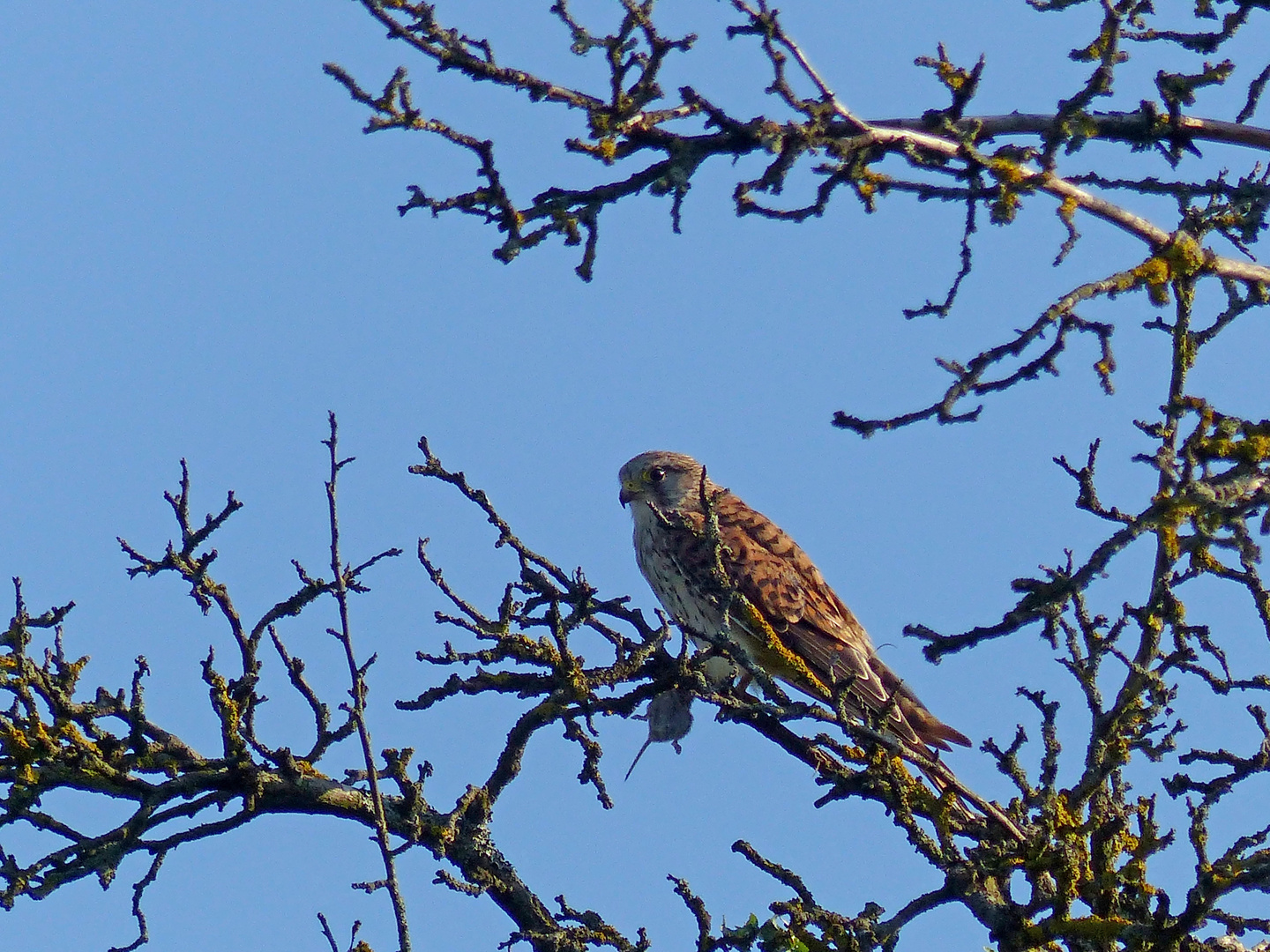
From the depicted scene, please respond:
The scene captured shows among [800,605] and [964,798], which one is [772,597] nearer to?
[800,605]

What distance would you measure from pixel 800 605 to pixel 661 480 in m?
1.35

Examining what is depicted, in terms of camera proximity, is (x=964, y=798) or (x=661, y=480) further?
(x=661, y=480)

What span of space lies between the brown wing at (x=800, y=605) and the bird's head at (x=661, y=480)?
0.40 m

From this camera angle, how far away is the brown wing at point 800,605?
17.7 ft

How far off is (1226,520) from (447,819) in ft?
6.70

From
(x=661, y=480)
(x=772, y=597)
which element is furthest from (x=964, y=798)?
(x=661, y=480)

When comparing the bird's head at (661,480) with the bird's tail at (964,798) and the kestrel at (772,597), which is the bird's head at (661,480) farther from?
the bird's tail at (964,798)

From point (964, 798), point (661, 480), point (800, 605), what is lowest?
point (964, 798)

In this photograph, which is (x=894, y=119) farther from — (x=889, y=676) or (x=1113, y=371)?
(x=889, y=676)

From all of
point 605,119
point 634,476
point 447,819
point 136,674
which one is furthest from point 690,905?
point 634,476

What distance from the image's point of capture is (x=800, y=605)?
568 centimetres

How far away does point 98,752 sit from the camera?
10.9 ft

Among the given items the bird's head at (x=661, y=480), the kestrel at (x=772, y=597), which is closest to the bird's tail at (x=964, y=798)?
the kestrel at (x=772, y=597)

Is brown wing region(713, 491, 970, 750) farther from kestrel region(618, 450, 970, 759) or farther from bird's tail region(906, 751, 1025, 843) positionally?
bird's tail region(906, 751, 1025, 843)
